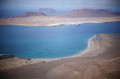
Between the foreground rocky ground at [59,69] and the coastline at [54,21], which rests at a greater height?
the coastline at [54,21]

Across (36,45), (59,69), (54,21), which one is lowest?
(59,69)

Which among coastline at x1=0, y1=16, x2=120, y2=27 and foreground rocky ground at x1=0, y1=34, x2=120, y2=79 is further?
coastline at x1=0, y1=16, x2=120, y2=27

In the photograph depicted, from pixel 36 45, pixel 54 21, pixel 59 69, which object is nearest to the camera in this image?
pixel 59 69

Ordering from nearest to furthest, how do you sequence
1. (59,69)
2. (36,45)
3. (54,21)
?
(59,69) → (36,45) → (54,21)

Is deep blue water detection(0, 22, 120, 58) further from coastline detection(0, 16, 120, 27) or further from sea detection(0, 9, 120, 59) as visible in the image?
coastline detection(0, 16, 120, 27)

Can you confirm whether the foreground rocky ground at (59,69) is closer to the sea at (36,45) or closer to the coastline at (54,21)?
the sea at (36,45)

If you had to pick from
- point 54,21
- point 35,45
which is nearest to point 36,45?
point 35,45

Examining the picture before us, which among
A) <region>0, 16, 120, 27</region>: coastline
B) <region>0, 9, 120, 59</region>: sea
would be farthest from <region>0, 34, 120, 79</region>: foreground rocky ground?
<region>0, 16, 120, 27</region>: coastline

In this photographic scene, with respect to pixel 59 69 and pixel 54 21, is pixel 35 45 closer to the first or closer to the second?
pixel 59 69

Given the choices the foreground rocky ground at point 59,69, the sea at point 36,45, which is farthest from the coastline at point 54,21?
the foreground rocky ground at point 59,69

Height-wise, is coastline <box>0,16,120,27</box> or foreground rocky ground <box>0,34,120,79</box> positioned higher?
coastline <box>0,16,120,27</box>

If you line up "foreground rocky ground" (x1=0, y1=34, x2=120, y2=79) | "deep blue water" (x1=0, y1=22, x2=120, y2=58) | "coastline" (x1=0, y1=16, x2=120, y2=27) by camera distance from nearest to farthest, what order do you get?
1. "foreground rocky ground" (x1=0, y1=34, x2=120, y2=79)
2. "deep blue water" (x1=0, y1=22, x2=120, y2=58)
3. "coastline" (x1=0, y1=16, x2=120, y2=27)
